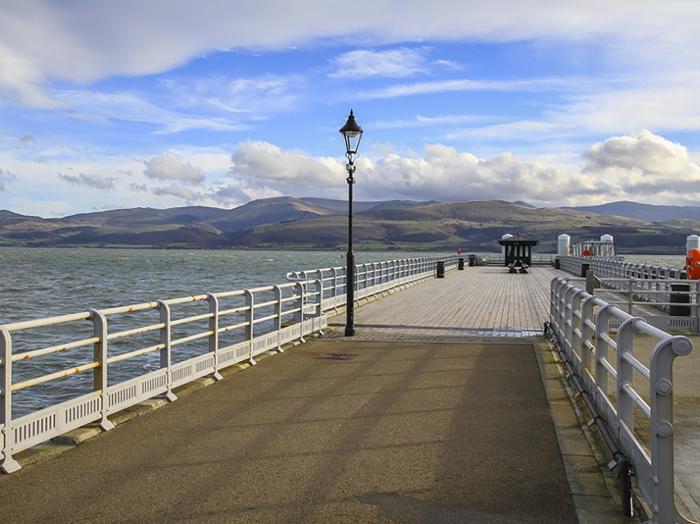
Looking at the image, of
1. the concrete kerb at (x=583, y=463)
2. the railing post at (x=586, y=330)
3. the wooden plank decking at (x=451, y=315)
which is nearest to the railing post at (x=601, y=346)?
the concrete kerb at (x=583, y=463)

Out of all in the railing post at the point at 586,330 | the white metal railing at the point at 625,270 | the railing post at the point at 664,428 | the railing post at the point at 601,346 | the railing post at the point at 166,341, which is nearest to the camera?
the railing post at the point at 664,428

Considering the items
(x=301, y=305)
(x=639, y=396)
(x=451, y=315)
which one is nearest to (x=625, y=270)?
(x=451, y=315)

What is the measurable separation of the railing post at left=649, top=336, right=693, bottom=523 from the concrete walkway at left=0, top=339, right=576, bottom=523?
2.42ft

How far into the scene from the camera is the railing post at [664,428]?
447 cm

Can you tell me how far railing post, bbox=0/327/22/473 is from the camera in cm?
600

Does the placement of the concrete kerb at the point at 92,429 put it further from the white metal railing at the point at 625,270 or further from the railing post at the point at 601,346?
the white metal railing at the point at 625,270

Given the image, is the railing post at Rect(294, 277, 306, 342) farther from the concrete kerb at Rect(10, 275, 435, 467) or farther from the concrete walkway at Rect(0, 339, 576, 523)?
the concrete walkway at Rect(0, 339, 576, 523)

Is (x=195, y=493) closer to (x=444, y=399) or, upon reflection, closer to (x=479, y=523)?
(x=479, y=523)

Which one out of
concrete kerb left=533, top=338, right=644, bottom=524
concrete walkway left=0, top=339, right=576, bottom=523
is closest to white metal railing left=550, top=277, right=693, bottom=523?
concrete kerb left=533, top=338, right=644, bottom=524

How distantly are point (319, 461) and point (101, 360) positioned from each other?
2492 mm

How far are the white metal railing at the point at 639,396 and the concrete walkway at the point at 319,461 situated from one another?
1.86 feet

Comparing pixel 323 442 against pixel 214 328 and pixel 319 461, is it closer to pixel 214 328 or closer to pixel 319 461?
pixel 319 461

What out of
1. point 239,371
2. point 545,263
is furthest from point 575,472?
point 545,263

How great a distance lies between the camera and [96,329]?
7.40 metres
